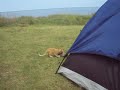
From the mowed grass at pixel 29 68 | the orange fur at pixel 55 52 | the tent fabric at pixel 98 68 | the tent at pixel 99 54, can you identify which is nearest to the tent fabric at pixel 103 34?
the tent at pixel 99 54

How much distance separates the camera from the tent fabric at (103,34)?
149 inches

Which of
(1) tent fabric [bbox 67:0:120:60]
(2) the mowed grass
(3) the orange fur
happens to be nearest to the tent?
(1) tent fabric [bbox 67:0:120:60]

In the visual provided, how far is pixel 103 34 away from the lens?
13.1 ft

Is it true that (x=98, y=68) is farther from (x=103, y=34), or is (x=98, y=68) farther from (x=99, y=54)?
(x=103, y=34)

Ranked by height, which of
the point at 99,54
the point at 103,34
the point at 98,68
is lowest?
the point at 98,68

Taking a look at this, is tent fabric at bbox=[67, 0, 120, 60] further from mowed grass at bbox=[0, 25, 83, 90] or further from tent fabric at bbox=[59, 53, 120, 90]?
mowed grass at bbox=[0, 25, 83, 90]

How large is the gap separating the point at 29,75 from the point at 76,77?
43.5 inches

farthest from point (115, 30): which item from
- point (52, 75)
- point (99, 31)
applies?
point (52, 75)

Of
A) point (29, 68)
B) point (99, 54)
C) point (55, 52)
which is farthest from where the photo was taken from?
point (55, 52)

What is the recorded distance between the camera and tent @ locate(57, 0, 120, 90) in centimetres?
378

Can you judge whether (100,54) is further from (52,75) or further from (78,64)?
(52,75)

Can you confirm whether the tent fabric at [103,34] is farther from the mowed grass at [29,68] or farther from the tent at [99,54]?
the mowed grass at [29,68]

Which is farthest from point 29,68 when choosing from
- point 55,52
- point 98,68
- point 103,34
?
point 103,34

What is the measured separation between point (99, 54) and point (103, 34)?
0.33 m
